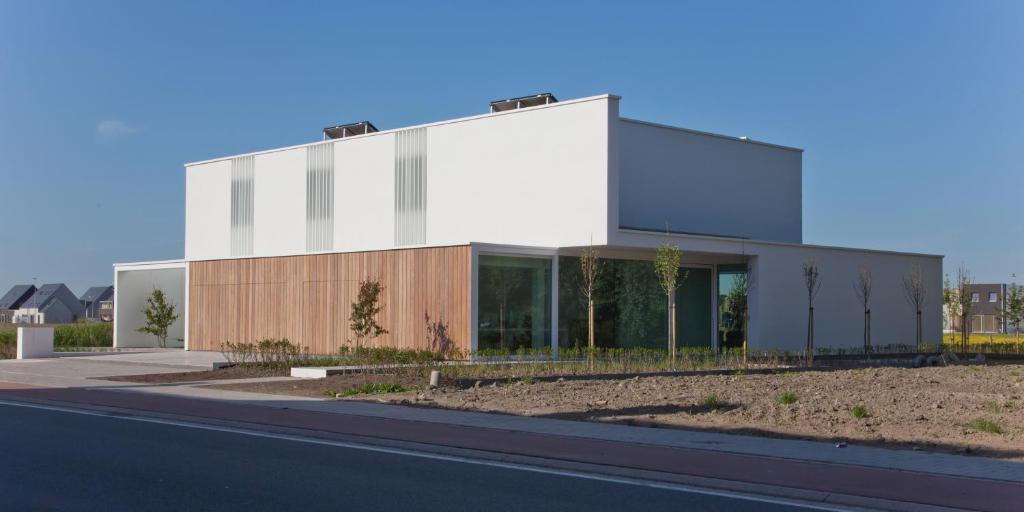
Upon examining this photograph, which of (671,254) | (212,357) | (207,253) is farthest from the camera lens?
(207,253)

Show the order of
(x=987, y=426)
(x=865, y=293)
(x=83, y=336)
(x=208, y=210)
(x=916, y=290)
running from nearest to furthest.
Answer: (x=987, y=426)
(x=865, y=293)
(x=916, y=290)
(x=208, y=210)
(x=83, y=336)

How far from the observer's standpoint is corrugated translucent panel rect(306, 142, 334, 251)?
132ft

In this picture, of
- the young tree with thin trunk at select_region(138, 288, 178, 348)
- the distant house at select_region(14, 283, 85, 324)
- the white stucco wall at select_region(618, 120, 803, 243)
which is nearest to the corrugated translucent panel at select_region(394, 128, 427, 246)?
the white stucco wall at select_region(618, 120, 803, 243)

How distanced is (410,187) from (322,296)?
19.0 ft

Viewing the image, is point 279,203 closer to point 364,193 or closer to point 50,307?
point 364,193

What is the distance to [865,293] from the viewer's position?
3759 centimetres

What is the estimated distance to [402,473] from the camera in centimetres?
1075

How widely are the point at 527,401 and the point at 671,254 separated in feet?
40.1

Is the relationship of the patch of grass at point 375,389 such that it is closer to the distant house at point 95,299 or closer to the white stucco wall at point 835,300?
the white stucco wall at point 835,300

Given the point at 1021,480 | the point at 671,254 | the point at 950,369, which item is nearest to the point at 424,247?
the point at 671,254

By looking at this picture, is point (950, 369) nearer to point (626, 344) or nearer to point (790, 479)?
point (626, 344)

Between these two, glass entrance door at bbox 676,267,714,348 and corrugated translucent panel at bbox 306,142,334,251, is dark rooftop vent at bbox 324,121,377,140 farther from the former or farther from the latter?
glass entrance door at bbox 676,267,714,348

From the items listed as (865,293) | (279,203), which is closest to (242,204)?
(279,203)

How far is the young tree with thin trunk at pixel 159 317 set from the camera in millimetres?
43000
